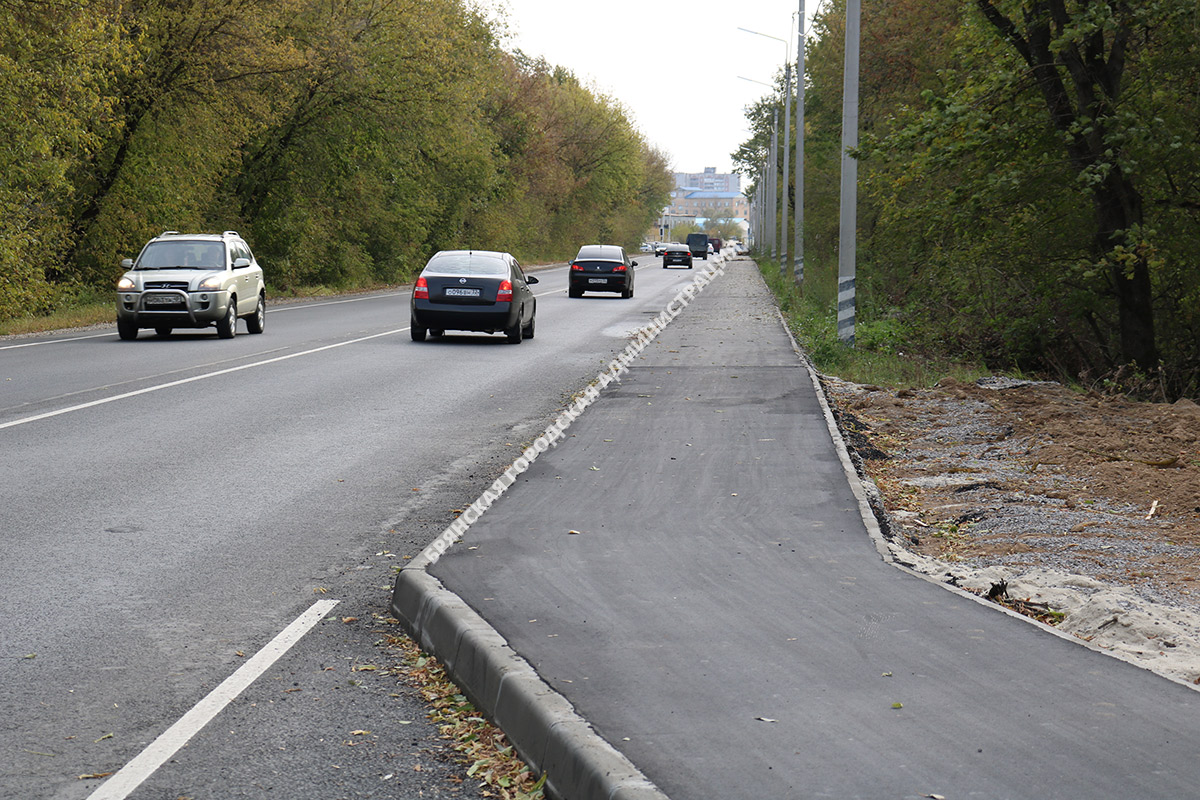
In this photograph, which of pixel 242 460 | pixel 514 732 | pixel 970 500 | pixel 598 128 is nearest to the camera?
pixel 514 732

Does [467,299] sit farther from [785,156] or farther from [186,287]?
[785,156]

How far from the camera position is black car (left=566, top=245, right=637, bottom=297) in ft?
129

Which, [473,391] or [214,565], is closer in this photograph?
[214,565]

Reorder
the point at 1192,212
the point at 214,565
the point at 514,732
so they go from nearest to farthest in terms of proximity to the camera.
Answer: the point at 514,732
the point at 214,565
the point at 1192,212

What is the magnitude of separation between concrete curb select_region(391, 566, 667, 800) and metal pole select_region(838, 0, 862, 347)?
14.9 m

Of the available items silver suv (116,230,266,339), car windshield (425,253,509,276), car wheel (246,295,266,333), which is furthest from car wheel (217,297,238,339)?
car windshield (425,253,509,276)

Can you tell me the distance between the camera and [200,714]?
4473 millimetres

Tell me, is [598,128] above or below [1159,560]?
above

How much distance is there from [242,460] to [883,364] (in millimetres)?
10897

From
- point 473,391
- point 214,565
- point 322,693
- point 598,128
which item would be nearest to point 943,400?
point 473,391

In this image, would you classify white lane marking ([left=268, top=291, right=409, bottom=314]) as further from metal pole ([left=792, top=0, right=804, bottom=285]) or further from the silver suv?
metal pole ([left=792, top=0, right=804, bottom=285])

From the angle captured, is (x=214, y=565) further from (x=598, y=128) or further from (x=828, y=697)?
(x=598, y=128)

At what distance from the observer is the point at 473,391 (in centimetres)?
1487

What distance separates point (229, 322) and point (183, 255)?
1505 millimetres
